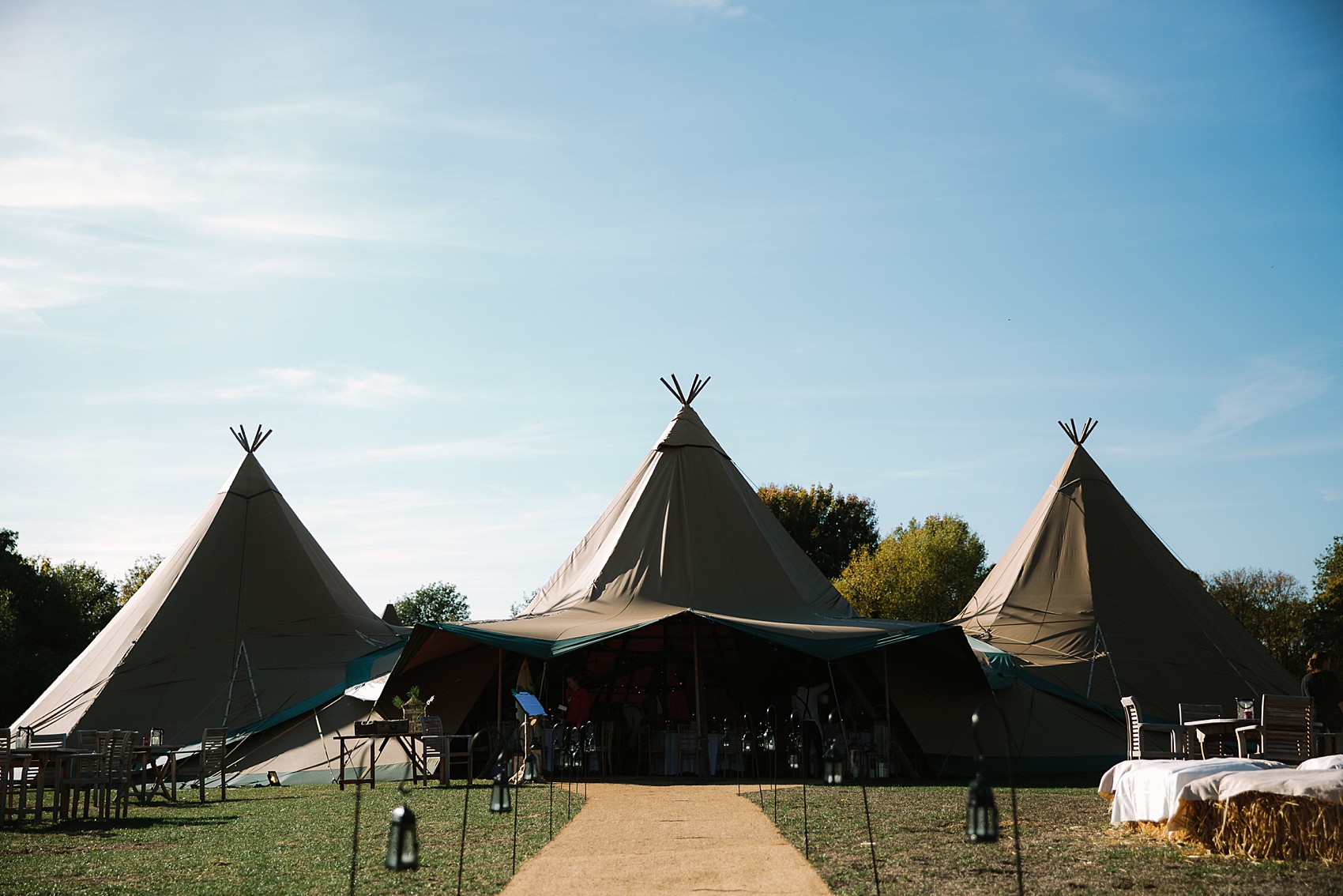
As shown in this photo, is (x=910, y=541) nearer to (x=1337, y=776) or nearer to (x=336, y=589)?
(x=336, y=589)

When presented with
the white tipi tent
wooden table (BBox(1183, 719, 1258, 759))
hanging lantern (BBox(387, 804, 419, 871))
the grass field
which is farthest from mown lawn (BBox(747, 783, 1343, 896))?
the white tipi tent

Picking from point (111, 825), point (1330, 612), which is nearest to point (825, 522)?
point (1330, 612)

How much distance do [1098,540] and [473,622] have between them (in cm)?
1063

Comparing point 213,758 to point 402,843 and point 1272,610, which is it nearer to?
point 402,843

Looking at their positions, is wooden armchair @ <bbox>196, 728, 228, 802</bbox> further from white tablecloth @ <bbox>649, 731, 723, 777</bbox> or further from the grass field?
white tablecloth @ <bbox>649, 731, 723, 777</bbox>

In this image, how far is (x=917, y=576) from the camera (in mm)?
39531

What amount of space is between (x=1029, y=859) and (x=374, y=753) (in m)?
10.3

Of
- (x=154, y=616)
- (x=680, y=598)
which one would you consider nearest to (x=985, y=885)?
(x=680, y=598)

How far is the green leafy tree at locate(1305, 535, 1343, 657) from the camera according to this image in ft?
113

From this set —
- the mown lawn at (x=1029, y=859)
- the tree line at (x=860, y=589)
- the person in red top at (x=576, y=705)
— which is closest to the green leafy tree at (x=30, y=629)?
the tree line at (x=860, y=589)

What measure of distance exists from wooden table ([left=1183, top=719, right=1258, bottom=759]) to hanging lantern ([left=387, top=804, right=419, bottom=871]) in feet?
28.7

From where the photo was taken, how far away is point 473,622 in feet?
52.9

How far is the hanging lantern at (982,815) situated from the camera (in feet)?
14.5

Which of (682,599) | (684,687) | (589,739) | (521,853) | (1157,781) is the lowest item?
(521,853)
